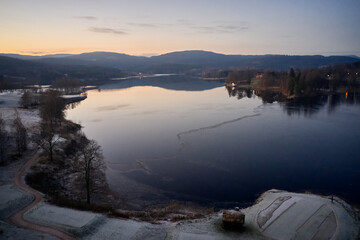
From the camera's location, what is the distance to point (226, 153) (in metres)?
23.5

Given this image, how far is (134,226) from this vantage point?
12.6 meters

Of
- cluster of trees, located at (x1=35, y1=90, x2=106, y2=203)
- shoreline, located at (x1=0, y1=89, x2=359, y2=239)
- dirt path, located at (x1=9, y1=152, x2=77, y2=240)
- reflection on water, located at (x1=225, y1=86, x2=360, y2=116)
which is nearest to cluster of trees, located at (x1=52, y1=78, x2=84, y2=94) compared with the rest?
cluster of trees, located at (x1=35, y1=90, x2=106, y2=203)

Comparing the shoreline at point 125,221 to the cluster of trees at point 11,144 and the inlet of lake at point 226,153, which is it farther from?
the cluster of trees at point 11,144

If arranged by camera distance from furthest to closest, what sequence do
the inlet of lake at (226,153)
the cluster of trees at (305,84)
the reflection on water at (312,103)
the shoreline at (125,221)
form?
the cluster of trees at (305,84), the reflection on water at (312,103), the inlet of lake at (226,153), the shoreline at (125,221)

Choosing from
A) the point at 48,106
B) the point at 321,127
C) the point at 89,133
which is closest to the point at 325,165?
the point at 321,127

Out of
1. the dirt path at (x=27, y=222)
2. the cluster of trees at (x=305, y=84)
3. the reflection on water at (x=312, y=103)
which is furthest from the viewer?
the cluster of trees at (x=305, y=84)

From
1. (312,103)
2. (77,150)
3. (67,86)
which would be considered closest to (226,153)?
(77,150)

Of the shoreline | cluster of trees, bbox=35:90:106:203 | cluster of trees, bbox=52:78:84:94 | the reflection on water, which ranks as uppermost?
cluster of trees, bbox=52:78:84:94

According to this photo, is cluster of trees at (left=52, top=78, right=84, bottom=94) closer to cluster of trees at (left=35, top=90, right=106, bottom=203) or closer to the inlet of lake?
the inlet of lake

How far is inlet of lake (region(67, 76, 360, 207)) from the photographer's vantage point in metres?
17.7

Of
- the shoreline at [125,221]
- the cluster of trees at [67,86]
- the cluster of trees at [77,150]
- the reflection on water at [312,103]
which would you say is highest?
the cluster of trees at [67,86]

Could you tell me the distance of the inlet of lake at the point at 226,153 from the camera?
17672 mm

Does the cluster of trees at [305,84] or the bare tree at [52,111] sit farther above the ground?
the cluster of trees at [305,84]

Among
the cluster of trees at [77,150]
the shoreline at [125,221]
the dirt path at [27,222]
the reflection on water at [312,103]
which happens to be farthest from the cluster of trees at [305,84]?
the dirt path at [27,222]
